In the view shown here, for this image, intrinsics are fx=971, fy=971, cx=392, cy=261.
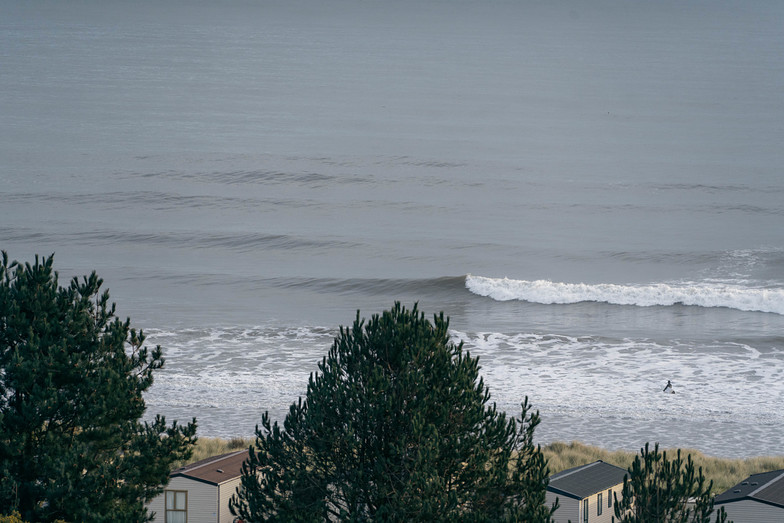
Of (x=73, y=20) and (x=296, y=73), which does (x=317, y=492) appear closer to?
(x=296, y=73)

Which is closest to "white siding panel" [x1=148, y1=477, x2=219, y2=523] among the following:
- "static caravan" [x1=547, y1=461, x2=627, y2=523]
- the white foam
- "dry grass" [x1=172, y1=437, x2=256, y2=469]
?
"dry grass" [x1=172, y1=437, x2=256, y2=469]

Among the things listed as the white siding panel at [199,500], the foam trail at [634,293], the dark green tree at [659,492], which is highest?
the foam trail at [634,293]

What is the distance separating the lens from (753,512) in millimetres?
16109

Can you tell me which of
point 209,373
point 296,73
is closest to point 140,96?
point 296,73

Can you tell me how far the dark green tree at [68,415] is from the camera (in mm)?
11344

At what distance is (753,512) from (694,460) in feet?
21.9

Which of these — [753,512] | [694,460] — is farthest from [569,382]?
[753,512]

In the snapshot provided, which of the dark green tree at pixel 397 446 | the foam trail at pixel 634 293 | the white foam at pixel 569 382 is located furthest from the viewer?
the foam trail at pixel 634 293

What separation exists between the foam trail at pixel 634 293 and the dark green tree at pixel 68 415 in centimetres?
3387

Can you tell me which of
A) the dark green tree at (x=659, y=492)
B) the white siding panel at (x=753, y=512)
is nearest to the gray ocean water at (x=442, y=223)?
the white siding panel at (x=753, y=512)

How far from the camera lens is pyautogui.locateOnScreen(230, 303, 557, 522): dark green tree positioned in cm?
976

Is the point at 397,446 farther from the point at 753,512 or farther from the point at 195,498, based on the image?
the point at 195,498

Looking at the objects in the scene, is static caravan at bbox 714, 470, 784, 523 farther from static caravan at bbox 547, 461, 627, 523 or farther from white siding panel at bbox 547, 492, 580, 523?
white siding panel at bbox 547, 492, 580, 523

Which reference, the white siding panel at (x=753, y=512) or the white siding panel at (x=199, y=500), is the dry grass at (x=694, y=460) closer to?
the white siding panel at (x=753, y=512)
